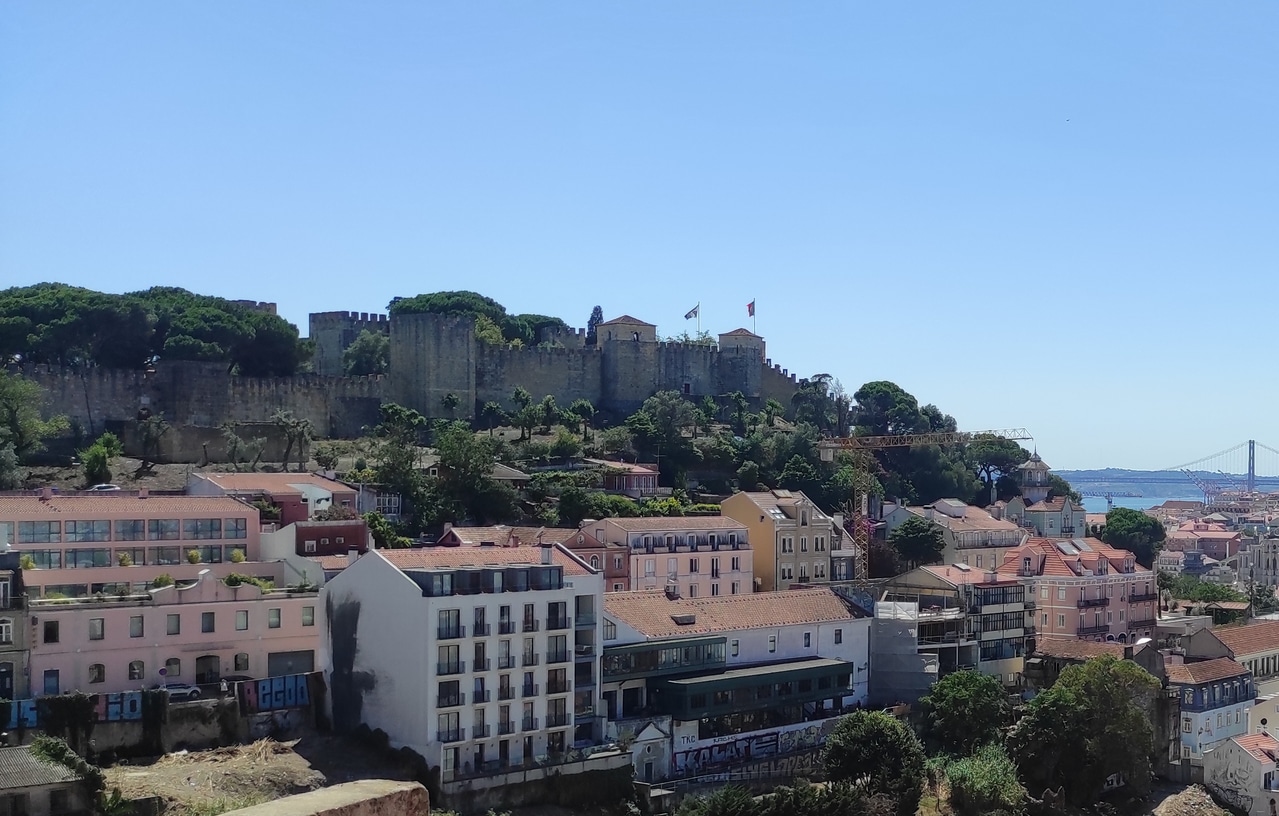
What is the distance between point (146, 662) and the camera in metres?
34.3

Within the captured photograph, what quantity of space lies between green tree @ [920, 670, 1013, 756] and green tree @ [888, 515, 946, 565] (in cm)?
1724

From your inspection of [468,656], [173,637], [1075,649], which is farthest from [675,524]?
[173,637]

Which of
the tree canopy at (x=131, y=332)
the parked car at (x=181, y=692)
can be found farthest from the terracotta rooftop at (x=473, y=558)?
the tree canopy at (x=131, y=332)

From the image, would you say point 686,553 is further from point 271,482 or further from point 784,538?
point 271,482

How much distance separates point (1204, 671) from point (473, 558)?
25046 mm

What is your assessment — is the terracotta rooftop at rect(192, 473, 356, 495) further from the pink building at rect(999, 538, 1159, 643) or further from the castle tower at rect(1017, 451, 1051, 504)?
the castle tower at rect(1017, 451, 1051, 504)

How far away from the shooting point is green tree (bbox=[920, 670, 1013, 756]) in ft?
134

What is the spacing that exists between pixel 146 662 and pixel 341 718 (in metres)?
4.80

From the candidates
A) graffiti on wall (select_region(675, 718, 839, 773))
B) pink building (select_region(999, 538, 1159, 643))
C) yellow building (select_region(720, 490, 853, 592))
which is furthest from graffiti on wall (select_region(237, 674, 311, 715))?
pink building (select_region(999, 538, 1159, 643))

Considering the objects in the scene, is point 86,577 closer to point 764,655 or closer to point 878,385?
point 764,655

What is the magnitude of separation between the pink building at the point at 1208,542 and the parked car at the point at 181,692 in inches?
3786

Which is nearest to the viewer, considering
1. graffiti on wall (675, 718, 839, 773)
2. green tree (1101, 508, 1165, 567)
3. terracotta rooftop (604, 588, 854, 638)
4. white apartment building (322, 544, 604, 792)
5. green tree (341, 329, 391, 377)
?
white apartment building (322, 544, 604, 792)

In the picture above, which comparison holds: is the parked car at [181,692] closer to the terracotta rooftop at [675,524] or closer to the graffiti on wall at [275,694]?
the graffiti on wall at [275,694]

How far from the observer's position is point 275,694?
35.1m
